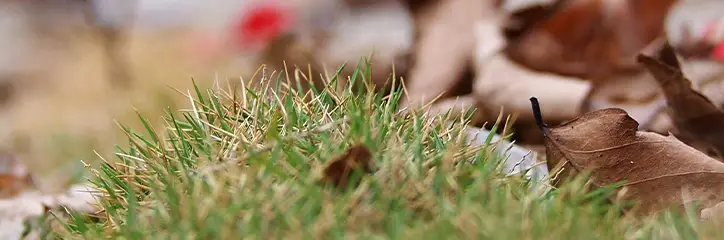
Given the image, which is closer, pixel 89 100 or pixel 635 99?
pixel 635 99

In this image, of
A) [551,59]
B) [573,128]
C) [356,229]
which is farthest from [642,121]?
[356,229]

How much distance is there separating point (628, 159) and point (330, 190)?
0.37 meters

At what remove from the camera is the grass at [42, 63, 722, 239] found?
74cm

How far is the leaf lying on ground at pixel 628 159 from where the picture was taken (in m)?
0.96

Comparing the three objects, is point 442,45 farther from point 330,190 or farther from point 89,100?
point 330,190

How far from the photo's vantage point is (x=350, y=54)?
8.22 ft

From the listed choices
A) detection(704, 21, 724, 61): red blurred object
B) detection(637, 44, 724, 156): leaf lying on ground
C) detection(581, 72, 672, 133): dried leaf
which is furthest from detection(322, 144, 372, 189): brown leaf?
detection(704, 21, 724, 61): red blurred object

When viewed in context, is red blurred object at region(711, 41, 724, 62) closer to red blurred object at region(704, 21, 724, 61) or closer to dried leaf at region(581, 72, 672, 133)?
red blurred object at region(704, 21, 724, 61)

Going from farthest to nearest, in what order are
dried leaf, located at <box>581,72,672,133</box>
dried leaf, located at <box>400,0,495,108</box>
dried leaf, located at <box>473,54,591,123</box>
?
dried leaf, located at <box>400,0,495,108</box>, dried leaf, located at <box>473,54,591,123</box>, dried leaf, located at <box>581,72,672,133</box>

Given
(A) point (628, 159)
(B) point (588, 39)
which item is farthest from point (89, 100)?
(A) point (628, 159)

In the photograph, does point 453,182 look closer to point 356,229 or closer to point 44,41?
point 356,229

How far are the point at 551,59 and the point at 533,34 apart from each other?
2.9 inches

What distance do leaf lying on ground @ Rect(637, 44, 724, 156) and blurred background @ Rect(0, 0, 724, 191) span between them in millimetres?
158

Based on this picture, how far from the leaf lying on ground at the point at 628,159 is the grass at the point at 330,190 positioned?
0.07 meters
